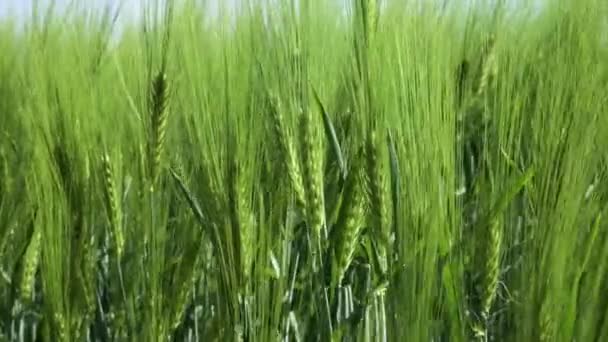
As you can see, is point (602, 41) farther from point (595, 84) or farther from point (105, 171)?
point (105, 171)

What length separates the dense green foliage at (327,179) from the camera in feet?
3.01

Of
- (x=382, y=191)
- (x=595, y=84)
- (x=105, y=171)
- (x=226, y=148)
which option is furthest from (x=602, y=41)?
(x=105, y=171)

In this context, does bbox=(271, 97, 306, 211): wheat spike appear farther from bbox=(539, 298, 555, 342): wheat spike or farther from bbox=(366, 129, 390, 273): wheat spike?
bbox=(539, 298, 555, 342): wheat spike

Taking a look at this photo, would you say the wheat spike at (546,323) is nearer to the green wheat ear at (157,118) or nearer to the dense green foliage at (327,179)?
the dense green foliage at (327,179)

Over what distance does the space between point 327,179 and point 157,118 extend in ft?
0.95

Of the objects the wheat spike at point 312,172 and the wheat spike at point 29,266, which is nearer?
the wheat spike at point 312,172

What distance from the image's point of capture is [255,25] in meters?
1.10

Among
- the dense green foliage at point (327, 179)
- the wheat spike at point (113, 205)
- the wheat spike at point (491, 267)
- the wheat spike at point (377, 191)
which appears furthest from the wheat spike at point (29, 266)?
the wheat spike at point (491, 267)

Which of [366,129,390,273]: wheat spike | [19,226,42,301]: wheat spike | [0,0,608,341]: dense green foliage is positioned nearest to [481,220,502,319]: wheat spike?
[0,0,608,341]: dense green foliage

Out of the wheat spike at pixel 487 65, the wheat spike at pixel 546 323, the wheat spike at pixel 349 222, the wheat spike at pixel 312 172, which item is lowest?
the wheat spike at pixel 546 323

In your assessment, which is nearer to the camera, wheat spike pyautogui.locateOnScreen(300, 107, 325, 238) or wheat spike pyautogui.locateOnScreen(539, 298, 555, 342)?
wheat spike pyautogui.locateOnScreen(539, 298, 555, 342)

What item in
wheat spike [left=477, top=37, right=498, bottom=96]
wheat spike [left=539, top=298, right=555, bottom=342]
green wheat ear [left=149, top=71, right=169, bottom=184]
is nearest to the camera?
wheat spike [left=539, top=298, right=555, bottom=342]

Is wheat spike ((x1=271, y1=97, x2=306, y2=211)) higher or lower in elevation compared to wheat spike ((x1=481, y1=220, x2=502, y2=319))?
higher

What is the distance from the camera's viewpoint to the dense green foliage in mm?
917
